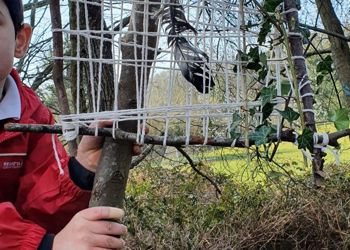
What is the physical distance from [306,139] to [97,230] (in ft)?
1.08

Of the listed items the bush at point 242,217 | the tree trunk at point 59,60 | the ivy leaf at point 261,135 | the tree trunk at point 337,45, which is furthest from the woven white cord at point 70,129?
the tree trunk at point 337,45

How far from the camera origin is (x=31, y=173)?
3.57 ft

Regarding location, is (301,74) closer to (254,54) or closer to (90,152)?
(254,54)

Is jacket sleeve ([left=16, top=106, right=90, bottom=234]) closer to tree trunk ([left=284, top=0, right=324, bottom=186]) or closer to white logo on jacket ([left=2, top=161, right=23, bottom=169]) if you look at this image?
white logo on jacket ([left=2, top=161, right=23, bottom=169])

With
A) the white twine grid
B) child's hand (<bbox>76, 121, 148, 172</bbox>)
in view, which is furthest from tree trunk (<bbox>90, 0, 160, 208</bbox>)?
child's hand (<bbox>76, 121, 148, 172</bbox>)

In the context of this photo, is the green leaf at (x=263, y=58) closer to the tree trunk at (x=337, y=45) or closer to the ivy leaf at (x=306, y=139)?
the ivy leaf at (x=306, y=139)

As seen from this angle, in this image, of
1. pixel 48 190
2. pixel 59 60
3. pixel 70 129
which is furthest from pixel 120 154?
pixel 59 60

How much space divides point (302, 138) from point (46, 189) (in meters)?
0.60

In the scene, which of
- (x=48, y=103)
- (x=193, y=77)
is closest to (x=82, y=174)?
(x=193, y=77)

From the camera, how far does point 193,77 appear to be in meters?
0.70

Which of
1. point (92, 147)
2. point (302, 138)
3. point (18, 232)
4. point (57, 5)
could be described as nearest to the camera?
point (302, 138)

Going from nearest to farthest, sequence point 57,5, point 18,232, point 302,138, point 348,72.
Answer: point 302,138, point 18,232, point 57,5, point 348,72

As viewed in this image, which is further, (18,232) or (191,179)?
(191,179)

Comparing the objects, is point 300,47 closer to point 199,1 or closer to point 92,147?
point 199,1
